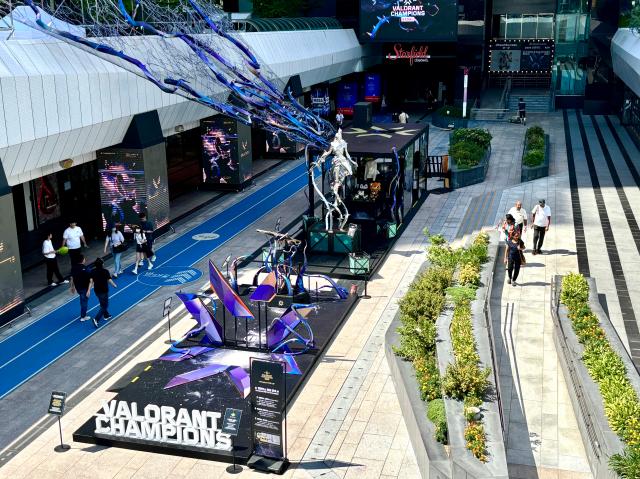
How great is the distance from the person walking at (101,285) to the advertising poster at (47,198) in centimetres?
904

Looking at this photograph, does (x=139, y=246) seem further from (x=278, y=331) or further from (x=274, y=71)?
(x=274, y=71)

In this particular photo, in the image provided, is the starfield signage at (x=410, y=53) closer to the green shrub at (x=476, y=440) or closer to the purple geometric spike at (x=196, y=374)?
the purple geometric spike at (x=196, y=374)

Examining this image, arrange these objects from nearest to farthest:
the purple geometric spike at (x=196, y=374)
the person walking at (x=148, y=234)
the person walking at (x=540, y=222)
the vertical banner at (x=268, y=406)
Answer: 1. the vertical banner at (x=268, y=406)
2. the purple geometric spike at (x=196, y=374)
3. the person walking at (x=540, y=222)
4. the person walking at (x=148, y=234)

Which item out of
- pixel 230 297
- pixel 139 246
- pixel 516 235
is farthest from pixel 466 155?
pixel 230 297

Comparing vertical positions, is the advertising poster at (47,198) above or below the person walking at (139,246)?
above

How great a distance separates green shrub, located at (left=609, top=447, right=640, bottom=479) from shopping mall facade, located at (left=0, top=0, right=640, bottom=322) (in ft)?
51.8

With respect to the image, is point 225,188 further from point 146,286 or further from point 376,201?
point 146,286

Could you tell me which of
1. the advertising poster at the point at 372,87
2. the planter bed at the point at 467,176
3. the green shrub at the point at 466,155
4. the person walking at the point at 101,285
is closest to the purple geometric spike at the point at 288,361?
the person walking at the point at 101,285

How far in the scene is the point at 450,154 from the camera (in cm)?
3919

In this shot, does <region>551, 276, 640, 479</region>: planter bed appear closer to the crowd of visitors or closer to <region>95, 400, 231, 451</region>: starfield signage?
the crowd of visitors

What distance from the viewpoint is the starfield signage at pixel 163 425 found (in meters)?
13.8

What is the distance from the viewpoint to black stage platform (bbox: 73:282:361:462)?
46.0ft

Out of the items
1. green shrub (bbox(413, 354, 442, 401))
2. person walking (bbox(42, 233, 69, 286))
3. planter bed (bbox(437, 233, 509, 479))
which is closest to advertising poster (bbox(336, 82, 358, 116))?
person walking (bbox(42, 233, 69, 286))

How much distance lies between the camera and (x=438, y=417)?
12.8 metres
